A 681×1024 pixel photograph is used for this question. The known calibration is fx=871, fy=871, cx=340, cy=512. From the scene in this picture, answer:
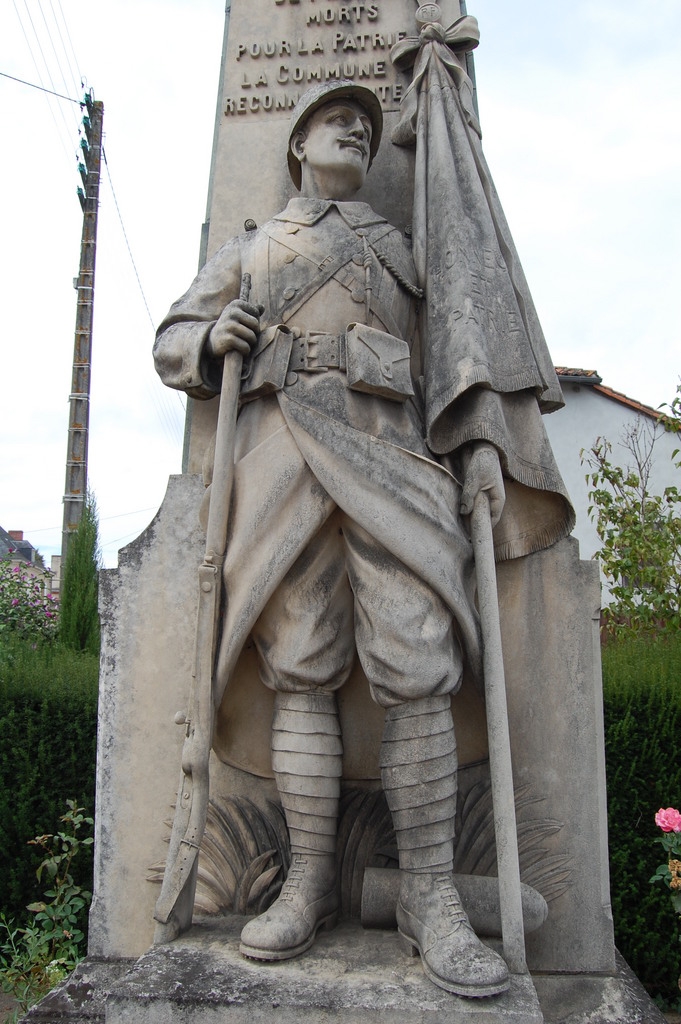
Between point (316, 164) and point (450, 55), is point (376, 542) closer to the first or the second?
point (316, 164)

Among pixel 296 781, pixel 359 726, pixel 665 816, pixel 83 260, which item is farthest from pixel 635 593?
pixel 83 260

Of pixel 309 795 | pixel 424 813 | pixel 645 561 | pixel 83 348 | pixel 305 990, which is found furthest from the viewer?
pixel 83 348

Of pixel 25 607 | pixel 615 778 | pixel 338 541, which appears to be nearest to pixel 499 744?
pixel 338 541

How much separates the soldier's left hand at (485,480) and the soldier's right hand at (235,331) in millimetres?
752

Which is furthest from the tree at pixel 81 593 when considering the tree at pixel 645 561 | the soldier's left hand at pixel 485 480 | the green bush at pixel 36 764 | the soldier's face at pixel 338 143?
the soldier's left hand at pixel 485 480

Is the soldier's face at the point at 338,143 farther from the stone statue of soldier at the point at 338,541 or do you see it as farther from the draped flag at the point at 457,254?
the draped flag at the point at 457,254

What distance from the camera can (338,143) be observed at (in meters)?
2.88

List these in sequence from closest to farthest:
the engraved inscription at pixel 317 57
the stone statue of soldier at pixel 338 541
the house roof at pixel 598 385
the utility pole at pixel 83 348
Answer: the stone statue of soldier at pixel 338 541
the engraved inscription at pixel 317 57
the utility pole at pixel 83 348
the house roof at pixel 598 385

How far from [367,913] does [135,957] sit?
2.78 ft

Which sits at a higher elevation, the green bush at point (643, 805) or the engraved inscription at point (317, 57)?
the engraved inscription at point (317, 57)

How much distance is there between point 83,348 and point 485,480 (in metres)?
10.1

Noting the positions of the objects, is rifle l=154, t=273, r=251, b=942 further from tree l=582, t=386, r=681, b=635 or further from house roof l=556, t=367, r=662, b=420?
house roof l=556, t=367, r=662, b=420

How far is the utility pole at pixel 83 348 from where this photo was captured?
11414 mm

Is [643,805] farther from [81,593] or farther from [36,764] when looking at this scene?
[81,593]
